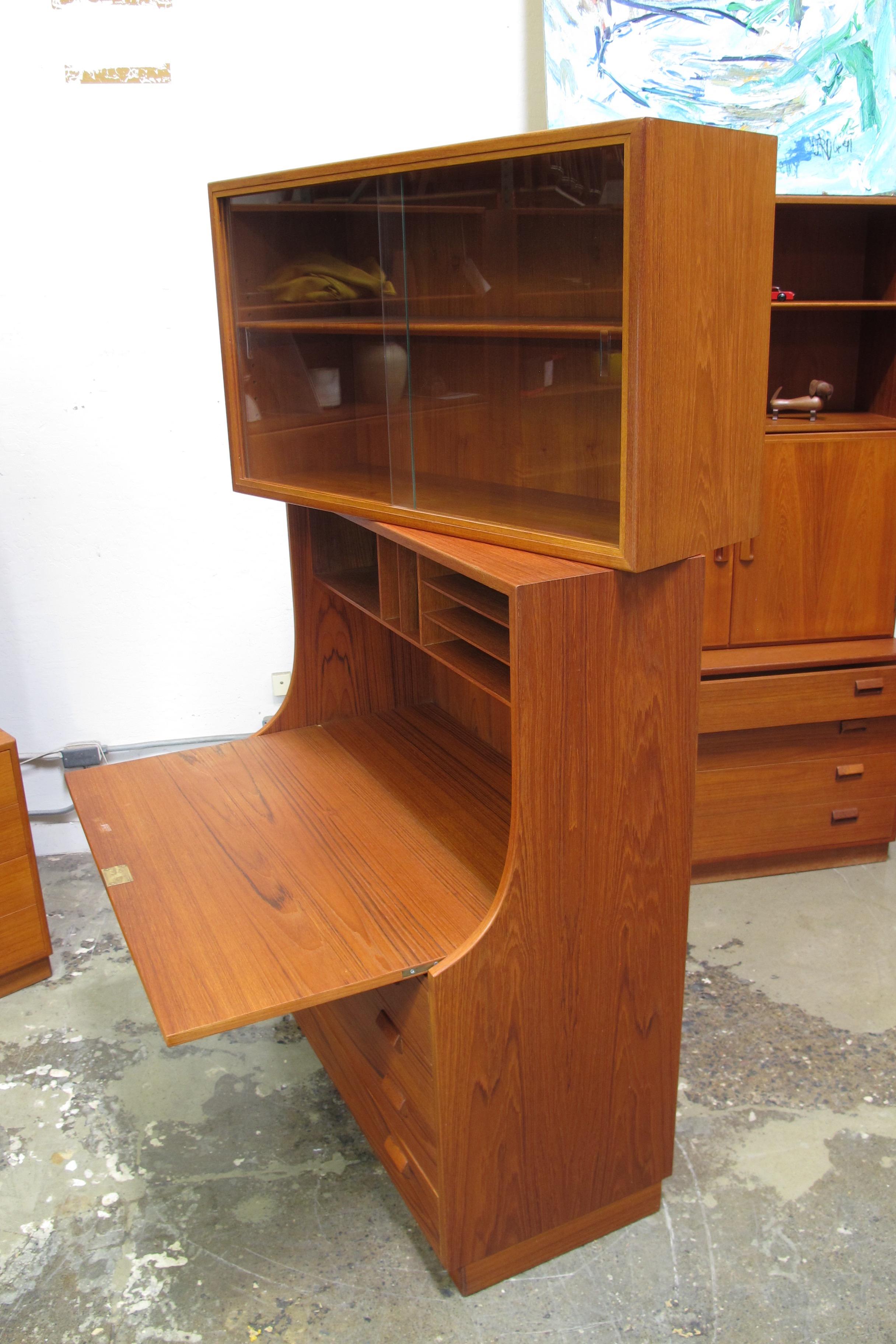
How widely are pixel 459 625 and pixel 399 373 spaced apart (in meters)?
0.40

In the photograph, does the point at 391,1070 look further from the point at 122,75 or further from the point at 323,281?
the point at 122,75

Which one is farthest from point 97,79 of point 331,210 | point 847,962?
point 847,962

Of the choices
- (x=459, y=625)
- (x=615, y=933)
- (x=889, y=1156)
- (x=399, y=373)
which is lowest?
(x=889, y=1156)

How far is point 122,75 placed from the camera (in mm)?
2631

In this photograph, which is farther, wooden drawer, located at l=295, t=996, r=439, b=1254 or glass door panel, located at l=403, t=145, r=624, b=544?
wooden drawer, located at l=295, t=996, r=439, b=1254

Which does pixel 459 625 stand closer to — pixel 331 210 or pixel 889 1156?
pixel 331 210

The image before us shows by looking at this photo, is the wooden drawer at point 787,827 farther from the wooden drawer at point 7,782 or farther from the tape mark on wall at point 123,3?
the tape mark on wall at point 123,3

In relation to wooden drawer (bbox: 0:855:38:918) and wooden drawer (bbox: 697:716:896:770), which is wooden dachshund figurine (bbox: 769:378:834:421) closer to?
wooden drawer (bbox: 697:716:896:770)

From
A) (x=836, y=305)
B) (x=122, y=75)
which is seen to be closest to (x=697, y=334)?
(x=836, y=305)

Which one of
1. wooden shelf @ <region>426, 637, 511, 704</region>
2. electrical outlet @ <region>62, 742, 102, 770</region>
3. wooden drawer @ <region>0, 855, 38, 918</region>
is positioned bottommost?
wooden drawer @ <region>0, 855, 38, 918</region>

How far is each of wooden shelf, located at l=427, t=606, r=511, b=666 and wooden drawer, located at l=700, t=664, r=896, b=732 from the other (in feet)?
3.89

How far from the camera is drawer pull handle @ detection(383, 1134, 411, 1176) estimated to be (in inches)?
68.2

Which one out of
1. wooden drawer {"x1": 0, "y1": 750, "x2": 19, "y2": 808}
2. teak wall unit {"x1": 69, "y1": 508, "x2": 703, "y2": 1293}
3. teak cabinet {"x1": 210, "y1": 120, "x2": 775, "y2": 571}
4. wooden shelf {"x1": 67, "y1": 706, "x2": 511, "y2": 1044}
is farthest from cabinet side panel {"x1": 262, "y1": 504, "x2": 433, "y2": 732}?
wooden drawer {"x1": 0, "y1": 750, "x2": 19, "y2": 808}

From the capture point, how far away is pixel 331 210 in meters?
1.72
